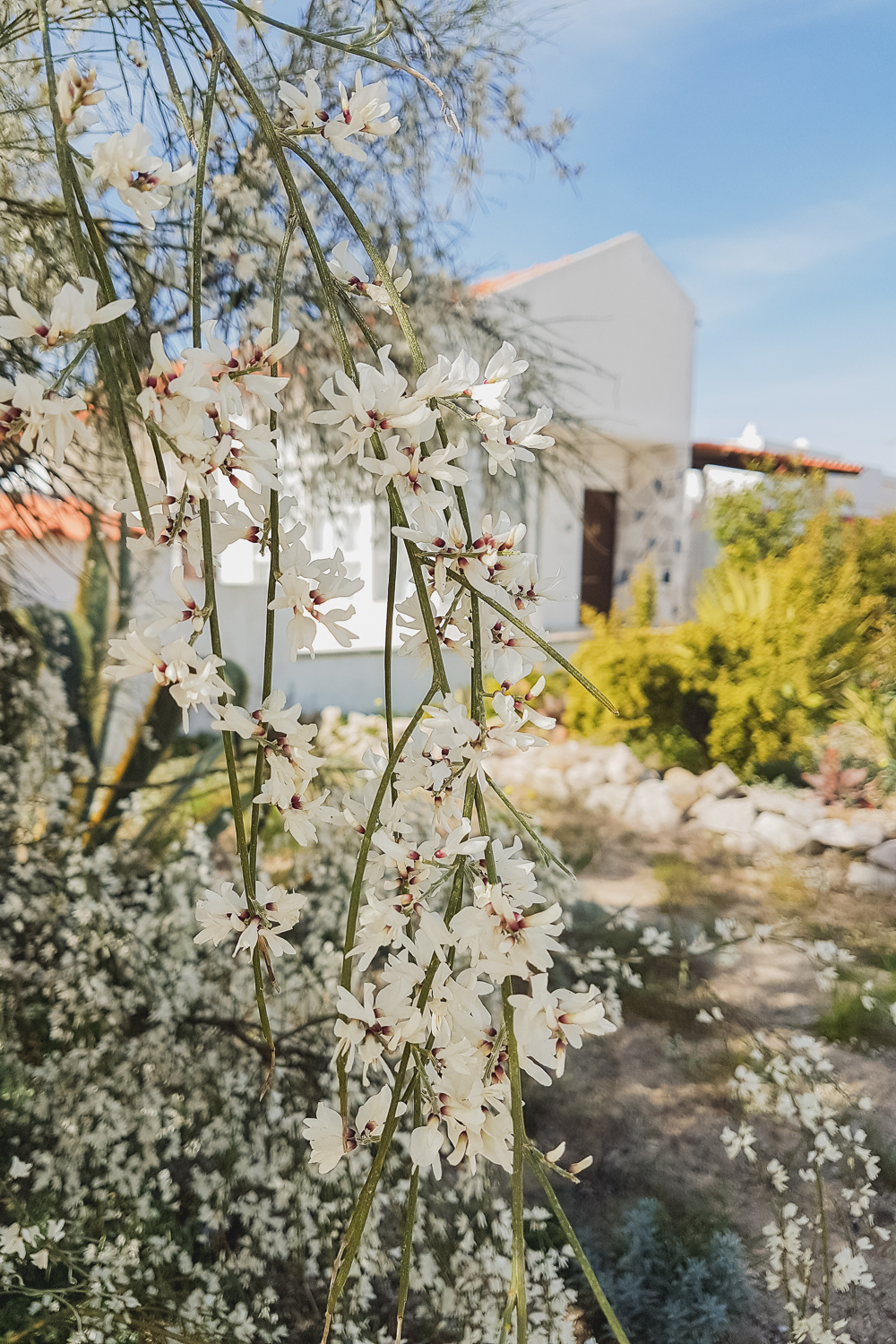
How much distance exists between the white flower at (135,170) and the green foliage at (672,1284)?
154 centimetres

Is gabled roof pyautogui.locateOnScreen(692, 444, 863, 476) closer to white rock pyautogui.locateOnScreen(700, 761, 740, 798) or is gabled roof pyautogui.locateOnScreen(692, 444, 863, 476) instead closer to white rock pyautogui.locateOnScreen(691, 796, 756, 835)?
white rock pyautogui.locateOnScreen(700, 761, 740, 798)

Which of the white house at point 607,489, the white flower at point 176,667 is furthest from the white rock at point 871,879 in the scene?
the white flower at point 176,667

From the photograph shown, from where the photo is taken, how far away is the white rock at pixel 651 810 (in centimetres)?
356

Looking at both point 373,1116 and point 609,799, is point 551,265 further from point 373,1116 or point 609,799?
point 373,1116

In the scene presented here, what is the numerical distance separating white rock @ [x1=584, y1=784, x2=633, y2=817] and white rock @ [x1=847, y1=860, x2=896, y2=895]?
937mm

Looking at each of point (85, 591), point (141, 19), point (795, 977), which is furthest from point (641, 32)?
point (795, 977)

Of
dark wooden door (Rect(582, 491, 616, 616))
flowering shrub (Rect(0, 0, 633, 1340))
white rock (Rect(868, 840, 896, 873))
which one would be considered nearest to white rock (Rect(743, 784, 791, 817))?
white rock (Rect(868, 840, 896, 873))

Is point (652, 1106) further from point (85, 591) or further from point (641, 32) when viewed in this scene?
point (641, 32)

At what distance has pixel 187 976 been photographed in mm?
1718

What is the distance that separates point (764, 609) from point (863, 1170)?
2974 mm

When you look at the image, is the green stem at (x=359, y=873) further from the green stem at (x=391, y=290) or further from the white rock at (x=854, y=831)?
the white rock at (x=854, y=831)

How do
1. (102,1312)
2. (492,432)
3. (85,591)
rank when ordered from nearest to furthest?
(492,432)
(102,1312)
(85,591)

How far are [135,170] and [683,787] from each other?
3710mm

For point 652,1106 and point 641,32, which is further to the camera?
point 641,32
